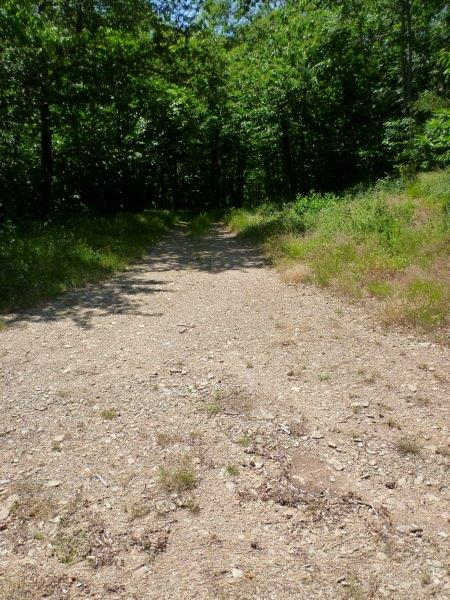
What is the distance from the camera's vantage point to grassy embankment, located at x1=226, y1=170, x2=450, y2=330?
8.02 m

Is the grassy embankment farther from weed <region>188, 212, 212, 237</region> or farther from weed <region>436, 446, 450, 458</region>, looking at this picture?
weed <region>188, 212, 212, 237</region>

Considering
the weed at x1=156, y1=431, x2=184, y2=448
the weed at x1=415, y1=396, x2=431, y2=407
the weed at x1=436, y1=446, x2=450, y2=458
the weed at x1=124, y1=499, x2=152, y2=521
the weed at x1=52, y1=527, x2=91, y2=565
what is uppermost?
the weed at x1=156, y1=431, x2=184, y2=448

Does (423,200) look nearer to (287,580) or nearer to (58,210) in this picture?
(287,580)

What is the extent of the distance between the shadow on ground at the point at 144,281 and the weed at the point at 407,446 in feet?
17.3

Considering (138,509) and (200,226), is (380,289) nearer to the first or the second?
(138,509)

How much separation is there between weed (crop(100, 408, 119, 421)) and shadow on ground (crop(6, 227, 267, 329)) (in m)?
3.06

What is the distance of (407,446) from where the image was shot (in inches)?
Result: 183

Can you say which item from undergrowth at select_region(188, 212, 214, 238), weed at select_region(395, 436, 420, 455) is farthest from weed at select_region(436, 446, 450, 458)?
undergrowth at select_region(188, 212, 214, 238)

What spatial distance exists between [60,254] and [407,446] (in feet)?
33.9

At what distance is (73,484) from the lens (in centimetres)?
420

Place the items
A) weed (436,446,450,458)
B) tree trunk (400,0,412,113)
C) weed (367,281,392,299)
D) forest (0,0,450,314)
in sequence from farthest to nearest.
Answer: tree trunk (400,0,412,113) → forest (0,0,450,314) → weed (367,281,392,299) → weed (436,446,450,458)

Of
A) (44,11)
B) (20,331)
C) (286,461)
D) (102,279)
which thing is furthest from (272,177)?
(286,461)

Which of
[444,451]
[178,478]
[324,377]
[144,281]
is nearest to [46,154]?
[144,281]

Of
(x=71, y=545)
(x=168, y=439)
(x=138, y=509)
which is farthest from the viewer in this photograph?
(x=168, y=439)
